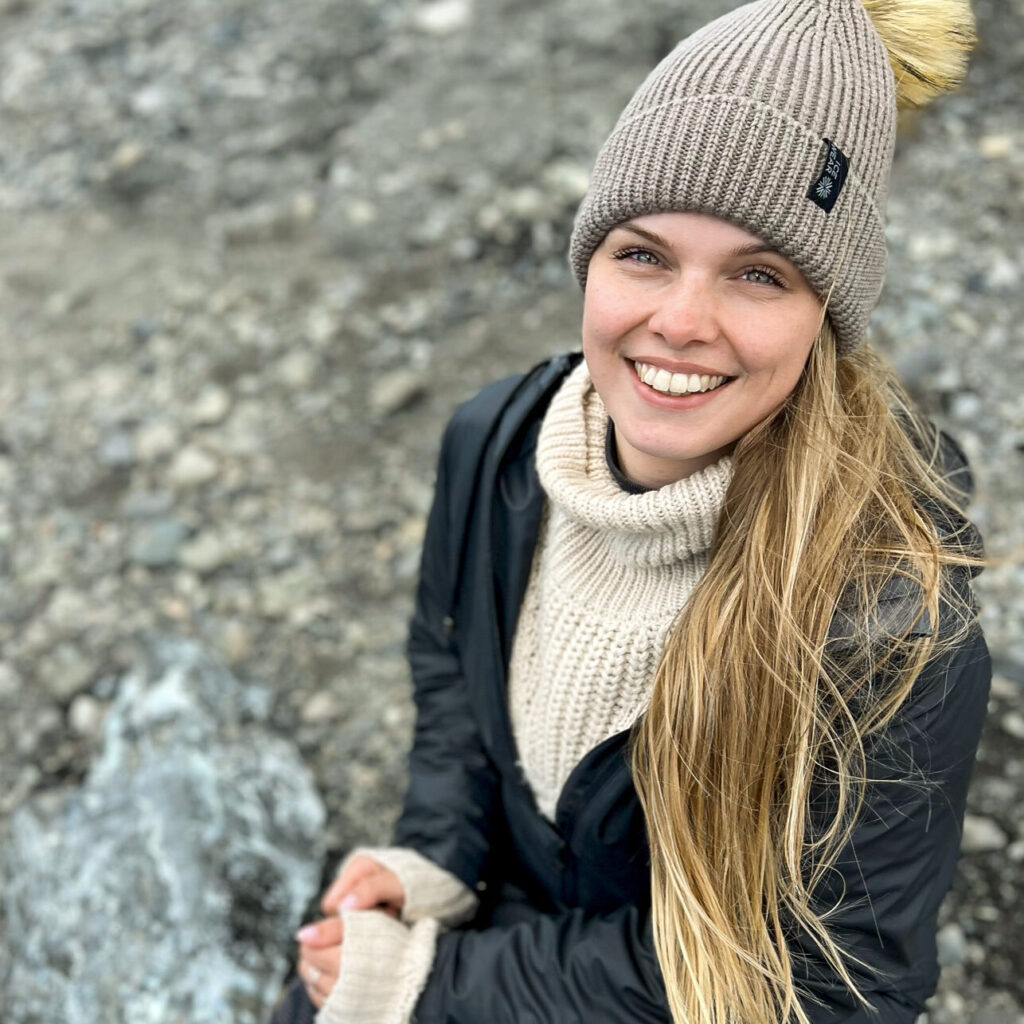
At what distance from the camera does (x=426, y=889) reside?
2.77 metres

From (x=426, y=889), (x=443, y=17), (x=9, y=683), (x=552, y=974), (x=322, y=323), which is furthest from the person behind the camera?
(x=443, y=17)

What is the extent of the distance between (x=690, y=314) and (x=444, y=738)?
1.39 metres

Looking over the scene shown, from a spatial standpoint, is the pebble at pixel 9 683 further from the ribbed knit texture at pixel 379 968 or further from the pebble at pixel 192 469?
the ribbed knit texture at pixel 379 968

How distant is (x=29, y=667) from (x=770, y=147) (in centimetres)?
351

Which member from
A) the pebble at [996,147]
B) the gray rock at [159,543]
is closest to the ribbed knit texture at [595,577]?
the gray rock at [159,543]

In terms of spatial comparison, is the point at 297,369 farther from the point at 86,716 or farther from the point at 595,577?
the point at 595,577

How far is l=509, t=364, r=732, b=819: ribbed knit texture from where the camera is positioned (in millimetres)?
2209

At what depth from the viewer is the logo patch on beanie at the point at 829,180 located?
2021 mm

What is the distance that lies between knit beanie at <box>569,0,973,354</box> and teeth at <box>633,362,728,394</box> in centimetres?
26

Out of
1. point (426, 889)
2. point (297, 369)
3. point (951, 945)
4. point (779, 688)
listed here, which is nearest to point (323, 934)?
point (426, 889)

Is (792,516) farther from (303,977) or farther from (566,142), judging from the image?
(566,142)

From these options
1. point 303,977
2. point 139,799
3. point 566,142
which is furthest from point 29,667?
point 566,142

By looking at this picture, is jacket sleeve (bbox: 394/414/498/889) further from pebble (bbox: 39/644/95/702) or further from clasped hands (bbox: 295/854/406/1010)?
pebble (bbox: 39/644/95/702)

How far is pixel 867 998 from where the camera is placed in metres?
2.14
